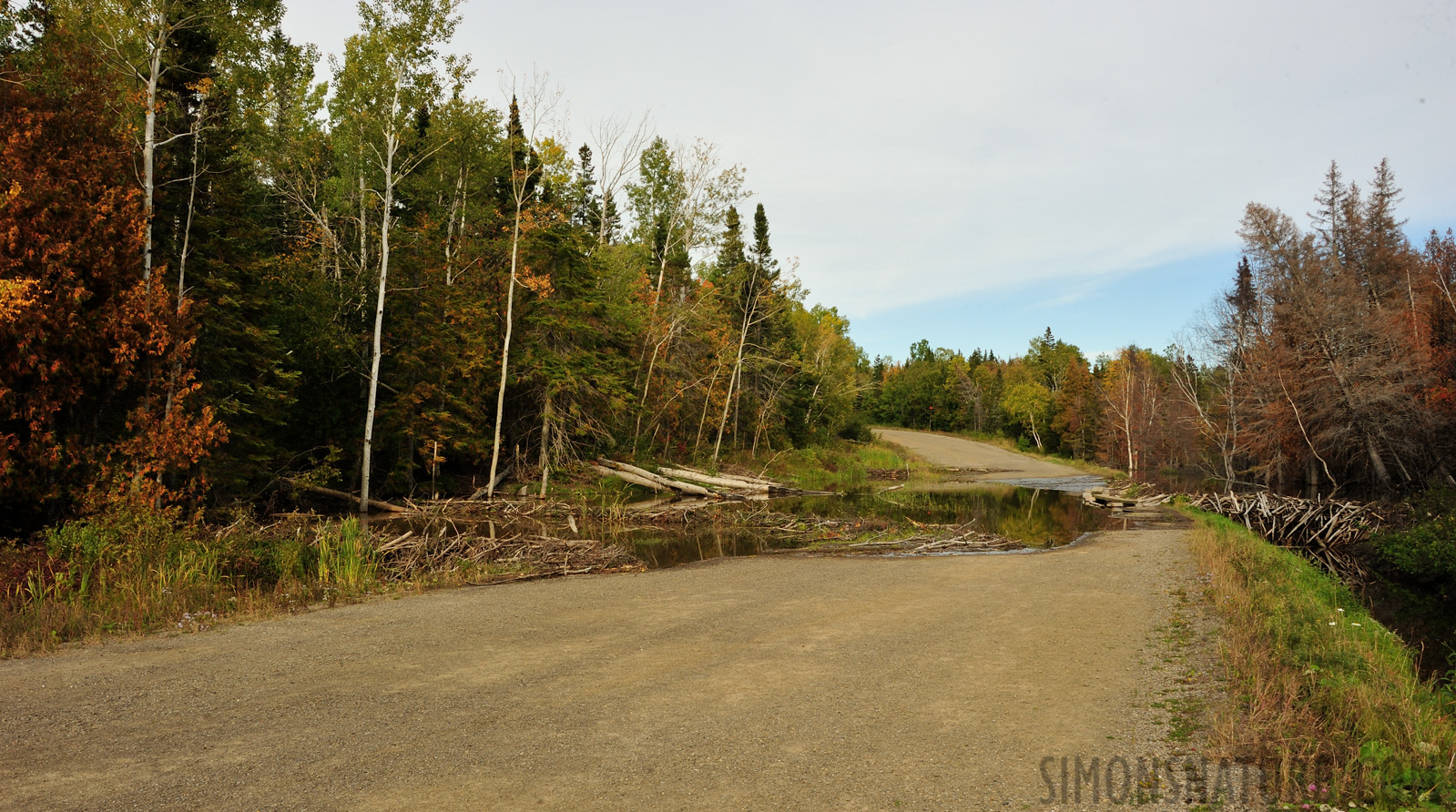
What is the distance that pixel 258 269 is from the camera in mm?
18828

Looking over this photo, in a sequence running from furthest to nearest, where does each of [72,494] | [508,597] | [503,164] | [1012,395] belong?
1. [1012,395]
2. [503,164]
3. [72,494]
4. [508,597]

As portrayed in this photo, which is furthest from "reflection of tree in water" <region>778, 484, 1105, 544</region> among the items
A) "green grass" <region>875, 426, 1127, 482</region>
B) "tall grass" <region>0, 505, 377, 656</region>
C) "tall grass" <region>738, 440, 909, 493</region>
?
"green grass" <region>875, 426, 1127, 482</region>

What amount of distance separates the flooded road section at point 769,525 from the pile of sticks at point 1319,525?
16.2ft

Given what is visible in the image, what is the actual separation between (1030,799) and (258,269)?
2092 cm

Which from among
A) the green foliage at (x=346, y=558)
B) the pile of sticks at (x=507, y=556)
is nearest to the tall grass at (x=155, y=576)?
the green foliage at (x=346, y=558)

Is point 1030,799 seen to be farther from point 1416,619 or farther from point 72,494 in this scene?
point 72,494

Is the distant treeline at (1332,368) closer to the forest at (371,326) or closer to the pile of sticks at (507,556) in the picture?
the forest at (371,326)

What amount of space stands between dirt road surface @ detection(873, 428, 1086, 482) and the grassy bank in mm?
46361

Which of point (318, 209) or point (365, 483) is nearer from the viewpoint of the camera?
→ point (365, 483)

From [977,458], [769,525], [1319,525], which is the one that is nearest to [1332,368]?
[1319,525]

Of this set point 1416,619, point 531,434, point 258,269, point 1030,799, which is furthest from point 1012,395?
point 1030,799

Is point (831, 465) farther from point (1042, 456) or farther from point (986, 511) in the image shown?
point (1042, 456)

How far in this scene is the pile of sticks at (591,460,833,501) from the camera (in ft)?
107

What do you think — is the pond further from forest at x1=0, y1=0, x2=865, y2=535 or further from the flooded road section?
forest at x1=0, y1=0, x2=865, y2=535
